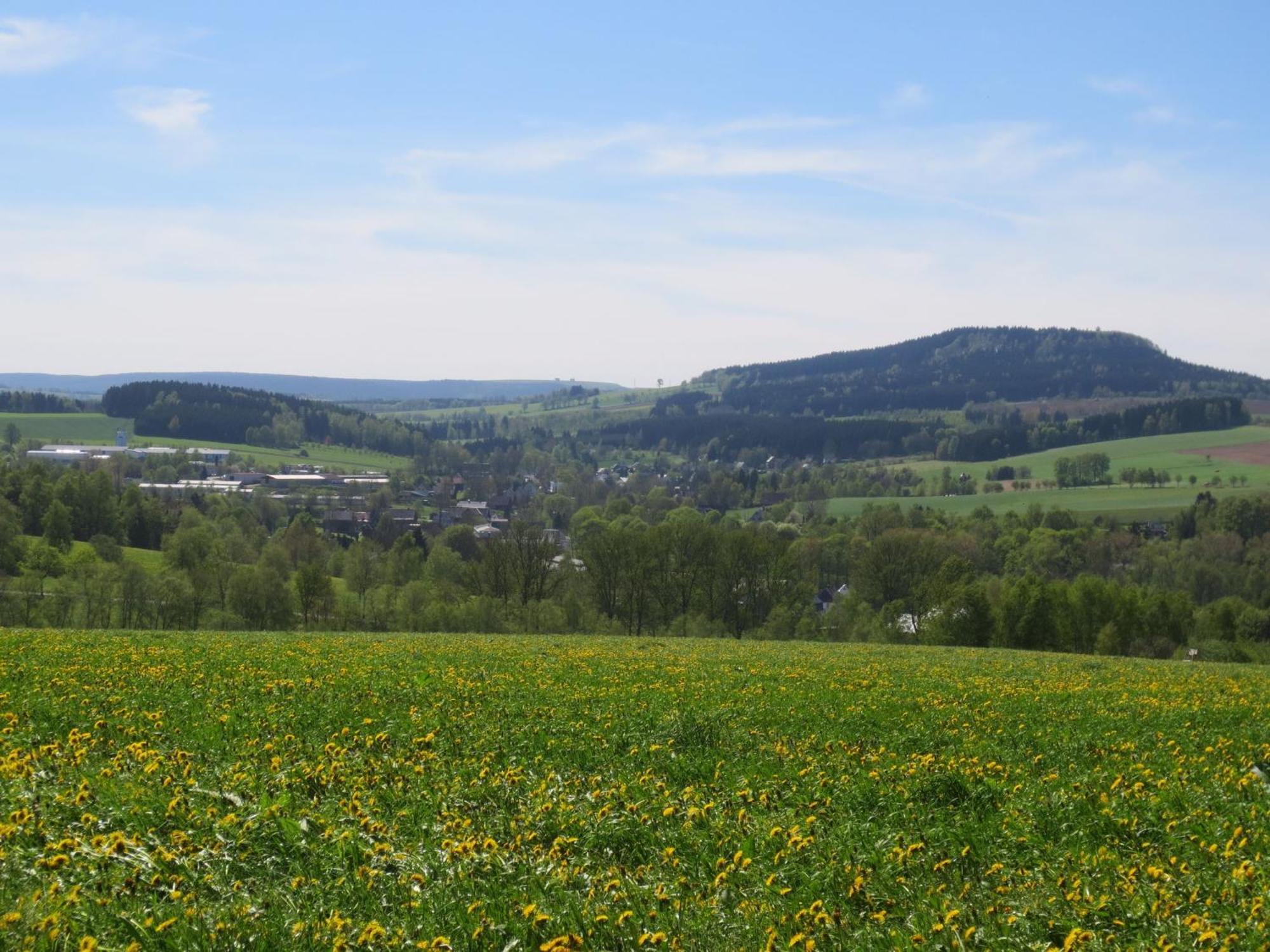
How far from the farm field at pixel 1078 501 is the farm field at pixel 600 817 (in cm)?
12668

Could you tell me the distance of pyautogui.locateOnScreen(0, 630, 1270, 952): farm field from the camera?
666 centimetres

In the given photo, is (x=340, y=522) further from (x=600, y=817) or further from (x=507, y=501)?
(x=600, y=817)

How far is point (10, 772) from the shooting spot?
30.6ft

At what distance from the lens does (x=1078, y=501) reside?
496 ft

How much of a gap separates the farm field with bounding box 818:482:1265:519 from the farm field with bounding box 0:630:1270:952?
127 metres

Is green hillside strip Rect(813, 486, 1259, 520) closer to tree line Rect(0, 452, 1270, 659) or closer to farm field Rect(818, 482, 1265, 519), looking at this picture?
farm field Rect(818, 482, 1265, 519)

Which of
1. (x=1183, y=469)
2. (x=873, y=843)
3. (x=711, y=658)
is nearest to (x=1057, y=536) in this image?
(x=1183, y=469)

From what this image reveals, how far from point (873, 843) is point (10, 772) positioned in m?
7.81

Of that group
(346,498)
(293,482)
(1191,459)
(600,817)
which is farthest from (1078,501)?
(600,817)

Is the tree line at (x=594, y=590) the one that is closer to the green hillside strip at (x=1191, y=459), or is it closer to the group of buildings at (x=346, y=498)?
the group of buildings at (x=346, y=498)

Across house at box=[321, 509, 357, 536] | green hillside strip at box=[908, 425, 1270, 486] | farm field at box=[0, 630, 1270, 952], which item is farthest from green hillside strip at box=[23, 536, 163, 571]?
green hillside strip at box=[908, 425, 1270, 486]

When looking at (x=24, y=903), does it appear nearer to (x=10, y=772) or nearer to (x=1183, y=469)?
(x=10, y=772)

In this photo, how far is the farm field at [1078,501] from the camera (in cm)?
13825

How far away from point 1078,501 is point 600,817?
515 feet
